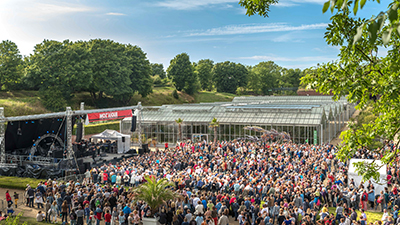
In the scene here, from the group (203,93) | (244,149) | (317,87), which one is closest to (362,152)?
(244,149)

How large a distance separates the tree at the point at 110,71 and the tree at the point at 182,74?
20069 mm

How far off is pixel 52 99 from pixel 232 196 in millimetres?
42874

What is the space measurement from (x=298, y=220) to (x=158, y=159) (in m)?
13.8

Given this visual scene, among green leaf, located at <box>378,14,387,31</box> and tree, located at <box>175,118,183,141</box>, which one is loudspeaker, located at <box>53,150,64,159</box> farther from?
green leaf, located at <box>378,14,387,31</box>

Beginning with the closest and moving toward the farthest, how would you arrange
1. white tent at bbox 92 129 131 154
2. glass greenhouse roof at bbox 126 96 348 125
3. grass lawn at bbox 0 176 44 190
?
grass lawn at bbox 0 176 44 190, white tent at bbox 92 129 131 154, glass greenhouse roof at bbox 126 96 348 125

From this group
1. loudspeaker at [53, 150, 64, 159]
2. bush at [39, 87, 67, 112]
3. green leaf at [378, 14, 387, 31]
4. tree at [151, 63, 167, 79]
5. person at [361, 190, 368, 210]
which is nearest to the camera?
green leaf at [378, 14, 387, 31]

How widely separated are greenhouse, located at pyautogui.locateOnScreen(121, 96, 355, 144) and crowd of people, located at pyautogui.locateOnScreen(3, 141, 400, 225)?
10411 millimetres

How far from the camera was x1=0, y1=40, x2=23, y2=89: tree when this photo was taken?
52.8 meters

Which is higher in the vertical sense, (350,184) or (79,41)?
(79,41)

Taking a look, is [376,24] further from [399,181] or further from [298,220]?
[399,181]

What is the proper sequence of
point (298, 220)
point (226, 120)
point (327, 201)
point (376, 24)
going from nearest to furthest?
point (376, 24), point (298, 220), point (327, 201), point (226, 120)

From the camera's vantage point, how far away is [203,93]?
3629 inches

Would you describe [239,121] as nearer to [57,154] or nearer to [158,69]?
[57,154]

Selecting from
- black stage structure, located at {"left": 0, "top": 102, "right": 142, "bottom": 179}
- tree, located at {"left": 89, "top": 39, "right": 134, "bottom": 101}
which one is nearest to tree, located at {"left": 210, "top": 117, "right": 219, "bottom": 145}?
black stage structure, located at {"left": 0, "top": 102, "right": 142, "bottom": 179}
